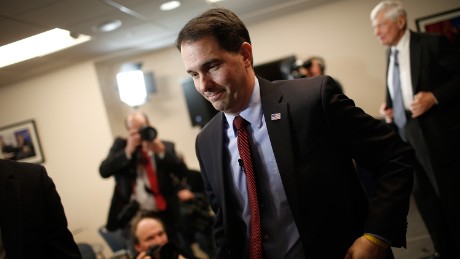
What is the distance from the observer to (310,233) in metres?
0.95

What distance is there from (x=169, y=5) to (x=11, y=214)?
5.45ft

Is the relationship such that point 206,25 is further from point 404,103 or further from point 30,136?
point 404,103

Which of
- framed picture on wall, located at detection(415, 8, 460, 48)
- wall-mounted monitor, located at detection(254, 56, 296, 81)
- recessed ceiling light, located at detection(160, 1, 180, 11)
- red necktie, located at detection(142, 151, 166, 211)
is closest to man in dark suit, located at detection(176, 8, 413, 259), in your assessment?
framed picture on wall, located at detection(415, 8, 460, 48)

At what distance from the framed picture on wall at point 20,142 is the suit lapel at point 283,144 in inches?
30.5

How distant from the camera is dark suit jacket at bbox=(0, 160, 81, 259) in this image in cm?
96

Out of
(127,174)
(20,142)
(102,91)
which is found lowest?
(127,174)

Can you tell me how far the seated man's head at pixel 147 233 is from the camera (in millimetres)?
2080

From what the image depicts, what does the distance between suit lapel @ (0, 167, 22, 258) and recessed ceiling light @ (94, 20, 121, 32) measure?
168 cm

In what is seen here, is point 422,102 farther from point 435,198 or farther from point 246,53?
point 246,53

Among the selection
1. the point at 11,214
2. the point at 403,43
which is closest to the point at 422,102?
the point at 403,43

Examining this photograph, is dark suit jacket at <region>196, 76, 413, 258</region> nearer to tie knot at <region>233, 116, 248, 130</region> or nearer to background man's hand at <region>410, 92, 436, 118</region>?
tie knot at <region>233, 116, 248, 130</region>

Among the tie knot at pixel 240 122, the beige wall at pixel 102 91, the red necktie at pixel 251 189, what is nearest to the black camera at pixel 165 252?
the beige wall at pixel 102 91

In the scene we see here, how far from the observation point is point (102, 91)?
3.79 metres

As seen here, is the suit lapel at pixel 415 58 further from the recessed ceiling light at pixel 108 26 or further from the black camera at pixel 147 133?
the recessed ceiling light at pixel 108 26
